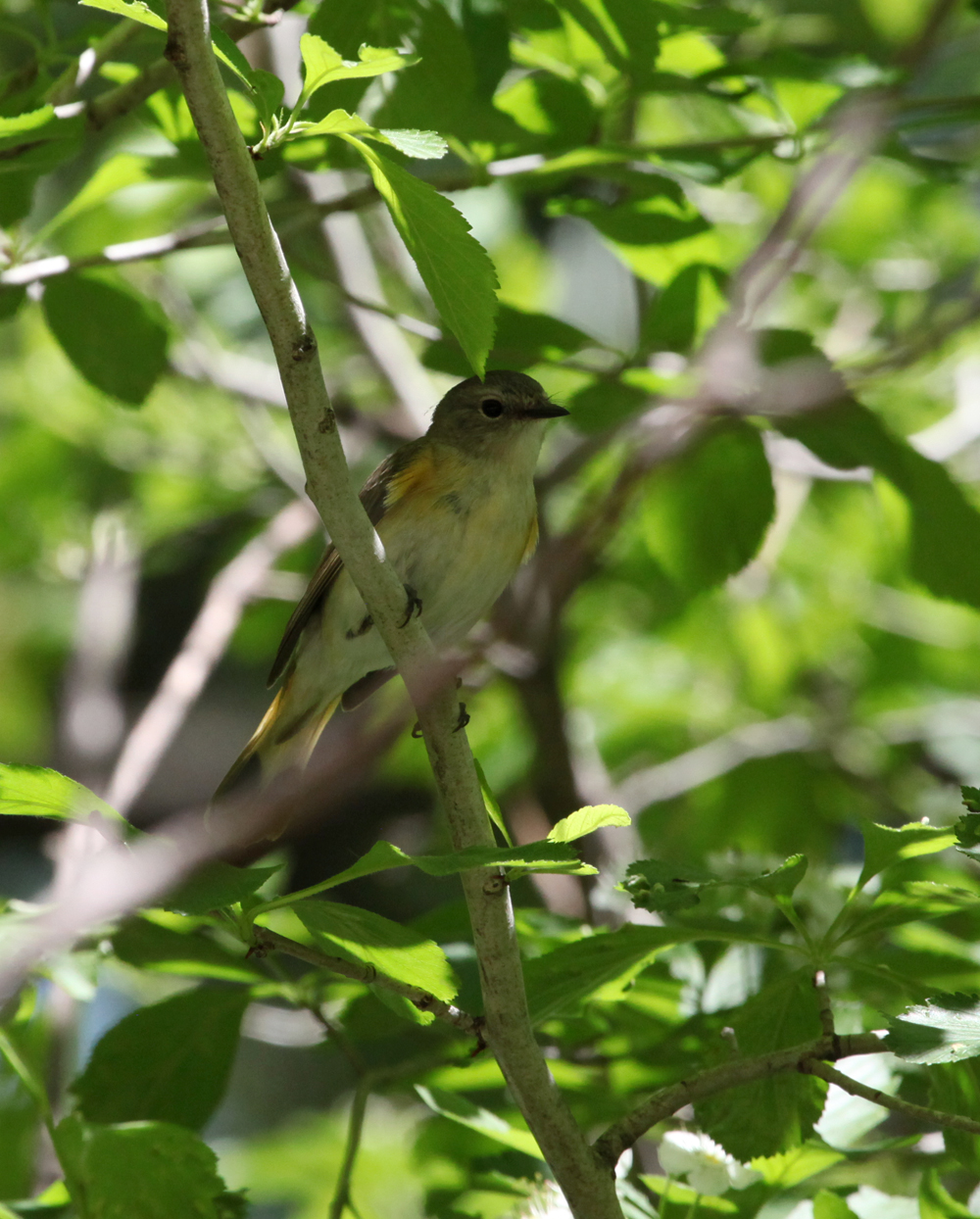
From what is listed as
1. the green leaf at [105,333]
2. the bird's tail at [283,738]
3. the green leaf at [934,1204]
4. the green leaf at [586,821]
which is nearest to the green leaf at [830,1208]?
the green leaf at [934,1204]

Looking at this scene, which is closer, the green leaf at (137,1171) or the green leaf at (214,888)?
the green leaf at (214,888)

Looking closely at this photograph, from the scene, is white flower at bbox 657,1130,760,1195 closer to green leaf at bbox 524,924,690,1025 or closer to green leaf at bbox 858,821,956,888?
green leaf at bbox 524,924,690,1025

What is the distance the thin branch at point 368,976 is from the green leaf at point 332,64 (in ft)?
3.84

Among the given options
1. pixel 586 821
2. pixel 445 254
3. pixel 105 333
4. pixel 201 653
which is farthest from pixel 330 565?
pixel 586 821

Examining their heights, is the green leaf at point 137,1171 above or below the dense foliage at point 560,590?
below

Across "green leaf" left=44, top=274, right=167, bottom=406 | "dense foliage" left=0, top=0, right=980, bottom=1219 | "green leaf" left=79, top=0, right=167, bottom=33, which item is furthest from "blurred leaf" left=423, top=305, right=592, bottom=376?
"green leaf" left=79, top=0, right=167, bottom=33

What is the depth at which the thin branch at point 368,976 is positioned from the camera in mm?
1813

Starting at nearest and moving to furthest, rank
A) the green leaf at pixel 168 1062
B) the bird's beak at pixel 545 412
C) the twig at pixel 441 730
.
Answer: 1. the twig at pixel 441 730
2. the green leaf at pixel 168 1062
3. the bird's beak at pixel 545 412

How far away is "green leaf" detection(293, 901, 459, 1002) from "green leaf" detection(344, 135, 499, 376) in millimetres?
803

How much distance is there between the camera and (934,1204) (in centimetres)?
190

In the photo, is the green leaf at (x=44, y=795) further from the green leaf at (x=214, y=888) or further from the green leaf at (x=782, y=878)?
the green leaf at (x=782, y=878)

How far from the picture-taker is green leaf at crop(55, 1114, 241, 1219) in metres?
1.77

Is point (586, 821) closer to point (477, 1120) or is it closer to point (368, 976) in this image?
point (368, 976)

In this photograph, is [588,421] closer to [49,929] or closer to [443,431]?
[443,431]
